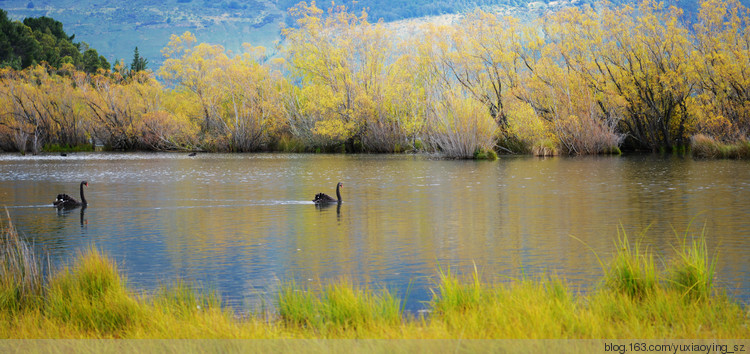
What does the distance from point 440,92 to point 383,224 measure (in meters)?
32.4

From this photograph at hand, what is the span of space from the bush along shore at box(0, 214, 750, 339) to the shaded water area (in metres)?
1.03

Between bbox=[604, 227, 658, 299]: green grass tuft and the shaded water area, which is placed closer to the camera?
bbox=[604, 227, 658, 299]: green grass tuft

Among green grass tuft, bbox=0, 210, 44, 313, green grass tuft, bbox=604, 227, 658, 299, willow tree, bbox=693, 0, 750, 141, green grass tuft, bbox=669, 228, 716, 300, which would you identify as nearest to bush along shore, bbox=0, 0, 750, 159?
willow tree, bbox=693, 0, 750, 141

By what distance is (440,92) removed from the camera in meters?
49.6

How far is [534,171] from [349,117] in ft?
98.7

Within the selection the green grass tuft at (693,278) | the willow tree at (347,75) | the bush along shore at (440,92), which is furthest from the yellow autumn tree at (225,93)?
the green grass tuft at (693,278)

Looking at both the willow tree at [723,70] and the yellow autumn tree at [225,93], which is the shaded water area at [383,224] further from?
the yellow autumn tree at [225,93]

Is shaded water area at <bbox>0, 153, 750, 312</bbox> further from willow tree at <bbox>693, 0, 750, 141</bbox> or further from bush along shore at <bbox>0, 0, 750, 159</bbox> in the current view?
bush along shore at <bbox>0, 0, 750, 159</bbox>

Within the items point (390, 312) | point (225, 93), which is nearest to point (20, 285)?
point (390, 312)

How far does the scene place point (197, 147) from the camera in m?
72.7

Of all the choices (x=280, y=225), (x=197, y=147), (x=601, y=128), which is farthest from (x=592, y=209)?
(x=197, y=147)

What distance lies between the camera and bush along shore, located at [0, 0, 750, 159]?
50.5m

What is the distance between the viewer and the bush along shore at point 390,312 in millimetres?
7215

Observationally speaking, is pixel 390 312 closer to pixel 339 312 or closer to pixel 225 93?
pixel 339 312
